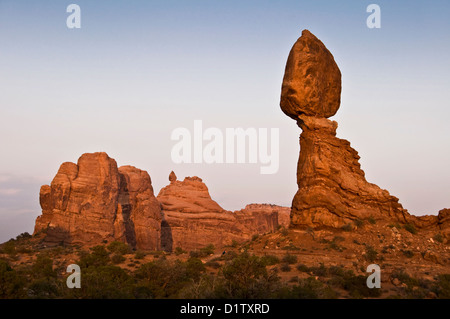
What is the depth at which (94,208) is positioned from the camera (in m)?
52.6

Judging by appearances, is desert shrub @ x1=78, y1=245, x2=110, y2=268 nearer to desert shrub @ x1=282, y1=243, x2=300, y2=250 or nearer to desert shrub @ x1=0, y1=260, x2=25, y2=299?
desert shrub @ x1=0, y1=260, x2=25, y2=299

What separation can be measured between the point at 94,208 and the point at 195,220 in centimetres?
2427

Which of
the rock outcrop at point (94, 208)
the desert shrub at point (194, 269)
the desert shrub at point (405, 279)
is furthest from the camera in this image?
the rock outcrop at point (94, 208)

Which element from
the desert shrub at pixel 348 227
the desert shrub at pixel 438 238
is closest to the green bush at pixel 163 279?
the desert shrub at pixel 348 227

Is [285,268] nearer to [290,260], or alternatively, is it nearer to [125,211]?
[290,260]

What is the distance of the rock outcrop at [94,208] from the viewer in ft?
164

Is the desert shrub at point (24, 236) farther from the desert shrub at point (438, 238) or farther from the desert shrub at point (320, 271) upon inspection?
the desert shrub at point (438, 238)

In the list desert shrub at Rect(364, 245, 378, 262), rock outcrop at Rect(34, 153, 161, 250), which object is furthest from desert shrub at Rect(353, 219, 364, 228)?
rock outcrop at Rect(34, 153, 161, 250)

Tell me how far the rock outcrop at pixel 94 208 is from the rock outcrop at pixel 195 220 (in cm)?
835

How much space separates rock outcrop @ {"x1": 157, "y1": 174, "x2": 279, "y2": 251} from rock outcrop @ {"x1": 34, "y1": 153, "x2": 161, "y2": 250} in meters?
8.35

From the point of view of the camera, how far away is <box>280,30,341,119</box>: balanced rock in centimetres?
3578

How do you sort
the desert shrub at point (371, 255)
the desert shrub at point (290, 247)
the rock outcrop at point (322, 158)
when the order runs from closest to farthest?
the desert shrub at point (371, 255) → the desert shrub at point (290, 247) → the rock outcrop at point (322, 158)

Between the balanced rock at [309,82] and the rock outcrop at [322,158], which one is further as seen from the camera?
the balanced rock at [309,82]

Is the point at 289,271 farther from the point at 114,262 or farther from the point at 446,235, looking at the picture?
the point at 446,235
